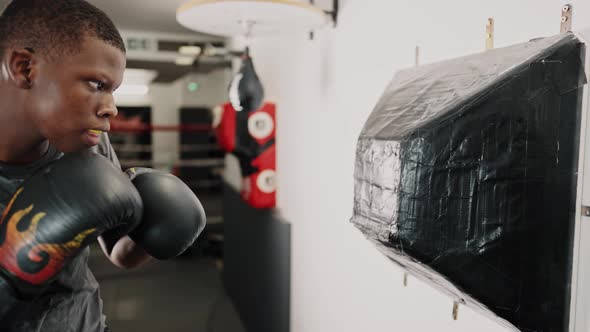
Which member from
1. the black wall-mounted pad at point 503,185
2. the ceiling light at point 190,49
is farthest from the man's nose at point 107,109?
the ceiling light at point 190,49

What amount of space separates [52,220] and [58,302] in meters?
0.33

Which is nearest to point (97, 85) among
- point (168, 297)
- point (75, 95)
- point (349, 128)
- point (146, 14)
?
point (75, 95)

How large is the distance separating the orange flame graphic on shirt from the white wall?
3.05 ft

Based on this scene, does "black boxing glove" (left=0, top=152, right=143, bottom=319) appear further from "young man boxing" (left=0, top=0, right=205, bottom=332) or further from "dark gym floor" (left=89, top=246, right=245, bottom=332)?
"dark gym floor" (left=89, top=246, right=245, bottom=332)

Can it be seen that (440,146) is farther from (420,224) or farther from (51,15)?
(51,15)

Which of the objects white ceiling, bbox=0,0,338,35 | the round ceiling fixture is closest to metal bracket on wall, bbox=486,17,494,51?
the round ceiling fixture

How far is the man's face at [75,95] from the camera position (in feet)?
2.34

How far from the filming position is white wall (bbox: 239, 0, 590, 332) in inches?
42.4

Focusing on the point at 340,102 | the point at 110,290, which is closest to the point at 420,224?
the point at 340,102

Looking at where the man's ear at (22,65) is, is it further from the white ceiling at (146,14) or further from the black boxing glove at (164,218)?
the white ceiling at (146,14)

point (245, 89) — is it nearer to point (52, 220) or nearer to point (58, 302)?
point (58, 302)

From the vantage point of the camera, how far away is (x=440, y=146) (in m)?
0.76

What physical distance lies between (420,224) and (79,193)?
0.58 metres

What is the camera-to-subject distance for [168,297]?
3.79 m
